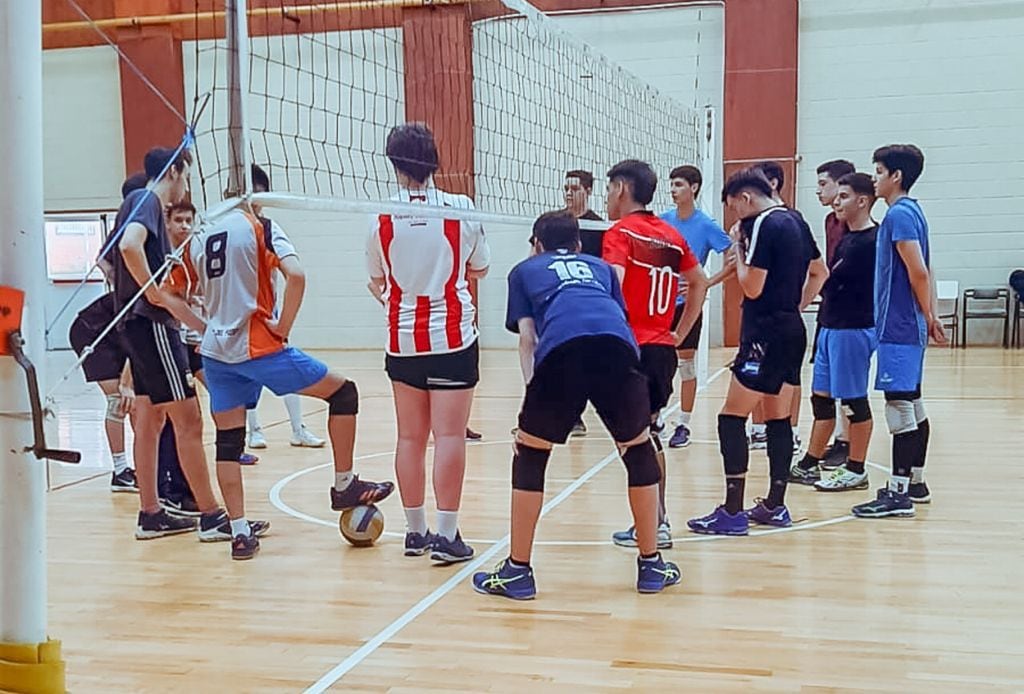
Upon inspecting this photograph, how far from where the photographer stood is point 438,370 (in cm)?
380

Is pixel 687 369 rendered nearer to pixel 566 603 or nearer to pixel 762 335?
pixel 762 335

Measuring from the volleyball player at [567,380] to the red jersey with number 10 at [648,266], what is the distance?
31 centimetres

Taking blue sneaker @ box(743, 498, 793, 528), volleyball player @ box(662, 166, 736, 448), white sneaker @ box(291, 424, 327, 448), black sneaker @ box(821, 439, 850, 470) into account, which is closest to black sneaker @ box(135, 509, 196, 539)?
white sneaker @ box(291, 424, 327, 448)

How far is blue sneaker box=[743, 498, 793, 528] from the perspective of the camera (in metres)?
4.35

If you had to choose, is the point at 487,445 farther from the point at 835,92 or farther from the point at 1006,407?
the point at 835,92

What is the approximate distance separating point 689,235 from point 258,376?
2.99 m

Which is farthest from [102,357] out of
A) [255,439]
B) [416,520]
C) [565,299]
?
[565,299]

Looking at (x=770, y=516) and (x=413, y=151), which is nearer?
(x=413, y=151)

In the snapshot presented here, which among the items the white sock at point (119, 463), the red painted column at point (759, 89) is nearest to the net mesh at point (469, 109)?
the red painted column at point (759, 89)

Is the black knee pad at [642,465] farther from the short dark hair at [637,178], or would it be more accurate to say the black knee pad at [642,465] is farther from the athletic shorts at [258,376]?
the athletic shorts at [258,376]

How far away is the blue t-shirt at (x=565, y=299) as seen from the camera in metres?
3.35

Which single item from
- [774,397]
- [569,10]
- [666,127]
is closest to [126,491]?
[774,397]

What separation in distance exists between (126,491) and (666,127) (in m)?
5.72

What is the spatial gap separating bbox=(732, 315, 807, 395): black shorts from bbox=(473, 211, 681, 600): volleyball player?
920mm
